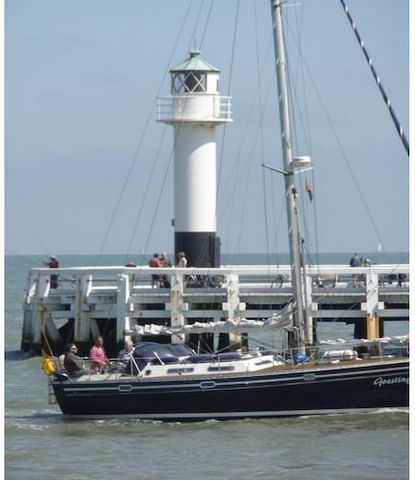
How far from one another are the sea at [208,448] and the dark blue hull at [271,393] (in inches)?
7.6

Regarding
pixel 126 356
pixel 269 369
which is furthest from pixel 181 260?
pixel 269 369

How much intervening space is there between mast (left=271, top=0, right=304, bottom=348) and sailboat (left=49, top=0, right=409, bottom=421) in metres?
1.19

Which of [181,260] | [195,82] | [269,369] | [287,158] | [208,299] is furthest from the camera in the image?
[195,82]

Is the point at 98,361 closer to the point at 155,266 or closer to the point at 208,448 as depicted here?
the point at 208,448

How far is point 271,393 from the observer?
27484 mm

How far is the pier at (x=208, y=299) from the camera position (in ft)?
116

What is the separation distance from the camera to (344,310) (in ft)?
118

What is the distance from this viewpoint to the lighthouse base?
39375 millimetres

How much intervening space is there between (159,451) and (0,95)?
351 inches

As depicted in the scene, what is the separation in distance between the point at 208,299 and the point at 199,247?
333 cm

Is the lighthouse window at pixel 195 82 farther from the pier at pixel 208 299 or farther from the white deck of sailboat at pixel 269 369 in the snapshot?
the white deck of sailboat at pixel 269 369

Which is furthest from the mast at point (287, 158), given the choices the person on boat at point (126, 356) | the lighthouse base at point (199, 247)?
the lighthouse base at point (199, 247)

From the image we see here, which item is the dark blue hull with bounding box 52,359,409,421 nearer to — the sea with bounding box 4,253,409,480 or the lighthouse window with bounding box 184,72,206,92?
the sea with bounding box 4,253,409,480
